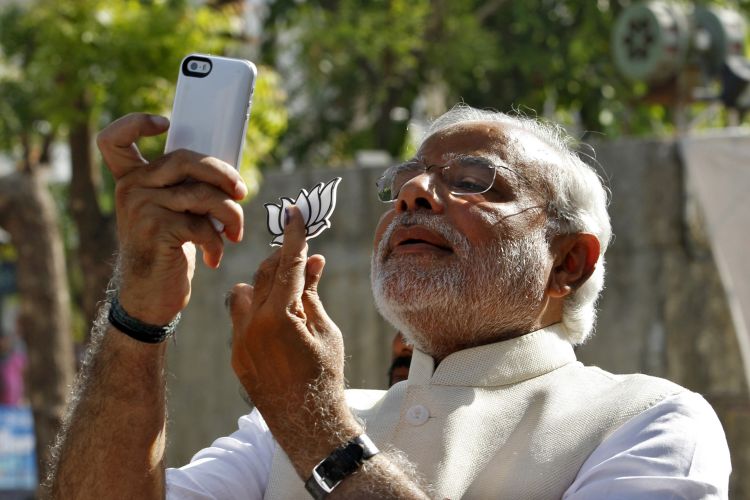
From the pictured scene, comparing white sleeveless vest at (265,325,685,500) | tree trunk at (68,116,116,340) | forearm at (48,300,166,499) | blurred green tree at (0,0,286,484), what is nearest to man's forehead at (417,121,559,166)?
white sleeveless vest at (265,325,685,500)

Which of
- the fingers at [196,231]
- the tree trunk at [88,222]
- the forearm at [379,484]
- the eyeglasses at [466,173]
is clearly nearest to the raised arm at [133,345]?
the fingers at [196,231]

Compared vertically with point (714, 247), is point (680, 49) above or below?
above

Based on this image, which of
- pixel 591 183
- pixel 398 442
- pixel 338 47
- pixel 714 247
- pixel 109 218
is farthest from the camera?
pixel 338 47

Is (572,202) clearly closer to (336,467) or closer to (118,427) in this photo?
(336,467)

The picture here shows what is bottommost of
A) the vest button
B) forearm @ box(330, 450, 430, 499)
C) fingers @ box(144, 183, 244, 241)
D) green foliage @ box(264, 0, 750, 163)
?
green foliage @ box(264, 0, 750, 163)

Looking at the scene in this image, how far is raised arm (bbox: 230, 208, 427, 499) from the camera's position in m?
2.16

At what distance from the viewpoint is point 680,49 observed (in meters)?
8.42

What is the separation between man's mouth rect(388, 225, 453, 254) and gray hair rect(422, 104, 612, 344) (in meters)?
0.30

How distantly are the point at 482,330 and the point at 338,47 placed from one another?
30.0ft

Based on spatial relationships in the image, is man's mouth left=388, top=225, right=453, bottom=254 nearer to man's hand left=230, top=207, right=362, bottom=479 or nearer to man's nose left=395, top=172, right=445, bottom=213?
man's nose left=395, top=172, right=445, bottom=213

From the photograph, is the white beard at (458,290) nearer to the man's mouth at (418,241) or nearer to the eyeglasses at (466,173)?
the man's mouth at (418,241)

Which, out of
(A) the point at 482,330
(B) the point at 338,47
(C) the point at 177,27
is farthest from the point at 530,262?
(B) the point at 338,47

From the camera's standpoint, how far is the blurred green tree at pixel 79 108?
281 inches

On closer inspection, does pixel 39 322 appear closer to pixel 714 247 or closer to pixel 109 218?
pixel 109 218
